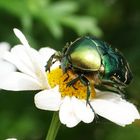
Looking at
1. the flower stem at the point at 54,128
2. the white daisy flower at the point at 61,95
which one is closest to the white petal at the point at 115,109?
the white daisy flower at the point at 61,95

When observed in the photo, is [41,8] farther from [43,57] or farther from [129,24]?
[43,57]

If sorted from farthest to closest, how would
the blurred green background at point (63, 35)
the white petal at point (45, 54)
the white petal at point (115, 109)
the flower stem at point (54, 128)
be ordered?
the blurred green background at point (63, 35), the white petal at point (45, 54), the white petal at point (115, 109), the flower stem at point (54, 128)

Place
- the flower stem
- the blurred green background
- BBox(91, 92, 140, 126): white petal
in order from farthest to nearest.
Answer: the blurred green background → BBox(91, 92, 140, 126): white petal → the flower stem

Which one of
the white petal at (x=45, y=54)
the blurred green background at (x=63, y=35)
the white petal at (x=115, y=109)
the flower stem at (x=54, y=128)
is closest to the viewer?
the flower stem at (x=54, y=128)

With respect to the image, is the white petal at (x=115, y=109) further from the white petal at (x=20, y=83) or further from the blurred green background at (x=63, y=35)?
the blurred green background at (x=63, y=35)

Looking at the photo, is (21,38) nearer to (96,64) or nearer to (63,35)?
(96,64)

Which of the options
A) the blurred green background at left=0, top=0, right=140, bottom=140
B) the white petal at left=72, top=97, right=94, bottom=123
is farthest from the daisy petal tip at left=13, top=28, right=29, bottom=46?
the blurred green background at left=0, top=0, right=140, bottom=140

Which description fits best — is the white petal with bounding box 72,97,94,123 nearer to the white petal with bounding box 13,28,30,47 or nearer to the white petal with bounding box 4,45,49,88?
the white petal with bounding box 4,45,49,88

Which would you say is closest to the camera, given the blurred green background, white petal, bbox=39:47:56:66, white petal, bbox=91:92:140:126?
white petal, bbox=91:92:140:126
